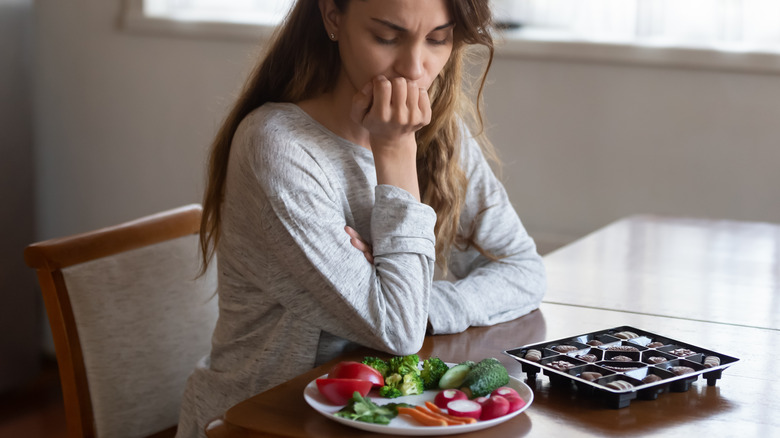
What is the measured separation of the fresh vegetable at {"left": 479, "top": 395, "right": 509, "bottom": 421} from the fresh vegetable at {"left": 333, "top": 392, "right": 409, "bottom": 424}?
77 millimetres

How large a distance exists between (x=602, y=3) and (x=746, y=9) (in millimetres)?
416

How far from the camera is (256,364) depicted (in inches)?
46.9

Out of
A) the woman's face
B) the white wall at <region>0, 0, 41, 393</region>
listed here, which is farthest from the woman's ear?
the white wall at <region>0, 0, 41, 393</region>

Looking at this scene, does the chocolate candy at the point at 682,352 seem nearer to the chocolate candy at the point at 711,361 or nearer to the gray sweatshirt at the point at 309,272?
the chocolate candy at the point at 711,361

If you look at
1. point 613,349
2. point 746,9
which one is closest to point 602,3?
point 746,9

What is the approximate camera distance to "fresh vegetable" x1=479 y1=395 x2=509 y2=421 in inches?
33.4

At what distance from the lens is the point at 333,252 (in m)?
1.11

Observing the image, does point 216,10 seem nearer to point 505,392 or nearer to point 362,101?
point 362,101

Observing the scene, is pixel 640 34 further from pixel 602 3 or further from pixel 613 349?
pixel 613 349

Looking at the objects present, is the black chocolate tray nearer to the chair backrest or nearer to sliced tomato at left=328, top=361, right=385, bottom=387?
sliced tomato at left=328, top=361, right=385, bottom=387

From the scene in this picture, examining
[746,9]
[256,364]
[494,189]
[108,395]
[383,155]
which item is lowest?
[108,395]

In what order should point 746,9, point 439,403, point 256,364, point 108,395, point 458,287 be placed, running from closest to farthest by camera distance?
1. point 439,403
2. point 256,364
3. point 458,287
4. point 108,395
5. point 746,9

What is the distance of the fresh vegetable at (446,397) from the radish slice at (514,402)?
0.14 ft

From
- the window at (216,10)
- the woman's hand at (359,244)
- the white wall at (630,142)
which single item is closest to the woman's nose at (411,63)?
the woman's hand at (359,244)
